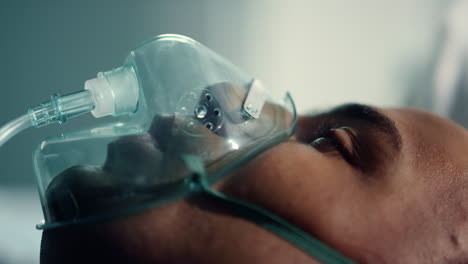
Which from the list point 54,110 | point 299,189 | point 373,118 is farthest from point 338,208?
point 54,110

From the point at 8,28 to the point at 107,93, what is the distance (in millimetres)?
495

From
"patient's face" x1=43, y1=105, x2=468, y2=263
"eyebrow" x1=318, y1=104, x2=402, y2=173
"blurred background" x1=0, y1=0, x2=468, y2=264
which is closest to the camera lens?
"patient's face" x1=43, y1=105, x2=468, y2=263

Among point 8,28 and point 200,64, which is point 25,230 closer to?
point 8,28

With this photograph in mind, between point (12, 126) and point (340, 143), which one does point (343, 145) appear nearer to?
point (340, 143)

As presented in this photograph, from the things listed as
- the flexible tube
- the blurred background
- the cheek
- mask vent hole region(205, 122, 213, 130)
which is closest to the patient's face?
the cheek

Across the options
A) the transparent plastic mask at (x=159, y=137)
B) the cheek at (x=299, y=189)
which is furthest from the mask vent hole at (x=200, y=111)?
the cheek at (x=299, y=189)

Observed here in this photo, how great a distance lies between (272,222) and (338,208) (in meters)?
0.11

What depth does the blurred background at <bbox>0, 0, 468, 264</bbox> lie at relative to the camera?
43.4 inches

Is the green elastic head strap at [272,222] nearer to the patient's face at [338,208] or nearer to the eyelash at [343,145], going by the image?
the patient's face at [338,208]

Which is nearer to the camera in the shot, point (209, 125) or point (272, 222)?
point (272, 222)

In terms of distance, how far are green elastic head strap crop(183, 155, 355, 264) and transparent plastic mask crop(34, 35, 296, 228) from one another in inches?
0.7

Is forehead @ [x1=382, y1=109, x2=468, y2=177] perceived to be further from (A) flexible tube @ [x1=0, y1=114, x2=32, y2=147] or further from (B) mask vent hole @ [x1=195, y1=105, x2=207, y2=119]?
(A) flexible tube @ [x1=0, y1=114, x2=32, y2=147]

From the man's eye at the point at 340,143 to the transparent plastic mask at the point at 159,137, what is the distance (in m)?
0.06

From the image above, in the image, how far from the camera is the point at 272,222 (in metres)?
0.62
